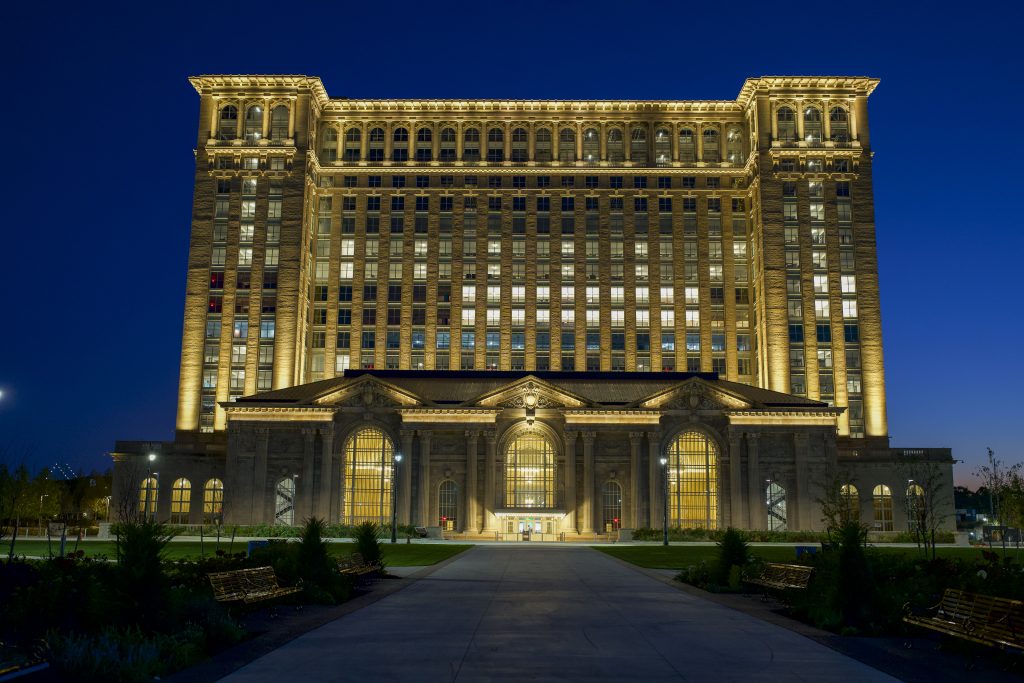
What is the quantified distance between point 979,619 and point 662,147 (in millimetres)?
114310

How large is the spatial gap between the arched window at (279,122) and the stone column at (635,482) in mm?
63318

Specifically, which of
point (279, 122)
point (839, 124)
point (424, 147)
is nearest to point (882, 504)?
point (839, 124)

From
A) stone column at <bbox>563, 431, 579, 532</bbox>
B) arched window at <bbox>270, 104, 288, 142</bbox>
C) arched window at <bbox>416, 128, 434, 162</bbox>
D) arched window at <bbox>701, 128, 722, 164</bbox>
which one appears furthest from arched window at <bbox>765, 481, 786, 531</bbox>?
arched window at <bbox>270, 104, 288, 142</bbox>

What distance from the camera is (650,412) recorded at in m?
91.6

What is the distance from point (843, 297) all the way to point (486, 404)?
52.0 m

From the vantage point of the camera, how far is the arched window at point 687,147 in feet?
419

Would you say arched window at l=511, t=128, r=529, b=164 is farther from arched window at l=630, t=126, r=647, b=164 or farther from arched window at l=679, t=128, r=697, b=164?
arched window at l=679, t=128, r=697, b=164

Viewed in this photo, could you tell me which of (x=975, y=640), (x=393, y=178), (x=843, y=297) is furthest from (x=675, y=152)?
(x=975, y=640)

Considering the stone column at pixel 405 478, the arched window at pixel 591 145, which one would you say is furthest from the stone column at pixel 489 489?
the arched window at pixel 591 145

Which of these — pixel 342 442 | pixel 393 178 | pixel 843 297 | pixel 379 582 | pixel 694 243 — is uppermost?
pixel 393 178

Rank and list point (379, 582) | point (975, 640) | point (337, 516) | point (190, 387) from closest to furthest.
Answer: point (975, 640) → point (379, 582) → point (337, 516) → point (190, 387)

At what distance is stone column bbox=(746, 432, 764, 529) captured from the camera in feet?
300

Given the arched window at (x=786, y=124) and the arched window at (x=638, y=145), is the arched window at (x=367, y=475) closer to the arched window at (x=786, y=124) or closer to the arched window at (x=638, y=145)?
the arched window at (x=638, y=145)

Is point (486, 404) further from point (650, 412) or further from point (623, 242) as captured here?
point (623, 242)
